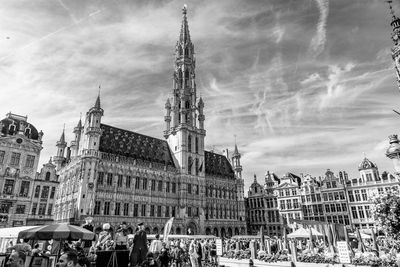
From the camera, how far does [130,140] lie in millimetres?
48875

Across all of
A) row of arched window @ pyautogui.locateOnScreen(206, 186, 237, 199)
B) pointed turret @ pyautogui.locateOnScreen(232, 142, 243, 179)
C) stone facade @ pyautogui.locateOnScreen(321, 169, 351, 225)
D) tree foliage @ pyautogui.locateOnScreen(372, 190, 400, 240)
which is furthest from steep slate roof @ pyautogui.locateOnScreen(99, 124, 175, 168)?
tree foliage @ pyautogui.locateOnScreen(372, 190, 400, 240)

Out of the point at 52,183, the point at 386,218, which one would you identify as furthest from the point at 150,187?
the point at 386,218

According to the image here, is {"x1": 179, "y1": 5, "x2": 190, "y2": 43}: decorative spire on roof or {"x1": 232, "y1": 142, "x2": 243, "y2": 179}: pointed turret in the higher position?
{"x1": 179, "y1": 5, "x2": 190, "y2": 43}: decorative spire on roof

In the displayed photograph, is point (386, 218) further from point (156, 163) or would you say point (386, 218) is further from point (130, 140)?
point (130, 140)

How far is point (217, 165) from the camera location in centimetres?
6300

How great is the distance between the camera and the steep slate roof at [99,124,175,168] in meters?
44.5

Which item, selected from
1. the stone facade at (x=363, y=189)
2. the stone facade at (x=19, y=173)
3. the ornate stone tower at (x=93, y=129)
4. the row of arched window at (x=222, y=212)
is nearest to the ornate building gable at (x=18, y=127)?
the stone facade at (x=19, y=173)

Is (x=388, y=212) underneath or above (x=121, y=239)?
above

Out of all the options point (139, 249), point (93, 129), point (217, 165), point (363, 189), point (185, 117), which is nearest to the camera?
point (139, 249)

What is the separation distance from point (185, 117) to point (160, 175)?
13953 mm

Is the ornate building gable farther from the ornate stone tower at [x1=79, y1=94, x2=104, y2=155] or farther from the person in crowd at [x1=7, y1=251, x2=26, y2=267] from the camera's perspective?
the person in crowd at [x1=7, y1=251, x2=26, y2=267]

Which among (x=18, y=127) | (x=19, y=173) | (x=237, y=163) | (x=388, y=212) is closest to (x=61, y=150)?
(x=18, y=127)

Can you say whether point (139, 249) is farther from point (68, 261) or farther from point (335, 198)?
point (335, 198)

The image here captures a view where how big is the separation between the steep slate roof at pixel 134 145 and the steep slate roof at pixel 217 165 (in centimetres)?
1130
